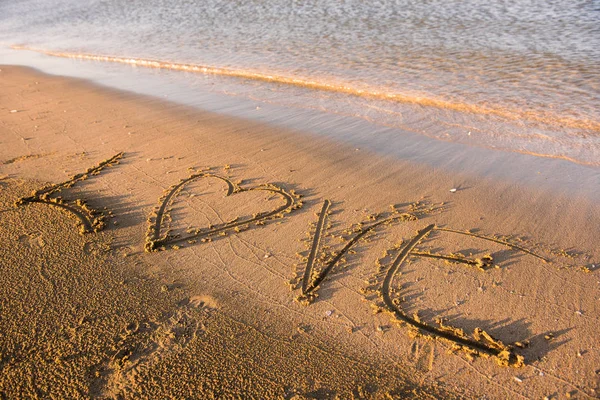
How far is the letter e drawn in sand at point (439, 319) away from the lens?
2.56 meters

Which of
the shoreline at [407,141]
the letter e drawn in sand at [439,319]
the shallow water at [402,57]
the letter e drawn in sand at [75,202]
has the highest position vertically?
the shallow water at [402,57]

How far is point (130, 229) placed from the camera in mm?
3916

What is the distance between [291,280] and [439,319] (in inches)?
44.3

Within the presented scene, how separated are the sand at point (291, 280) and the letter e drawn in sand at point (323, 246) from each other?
2 cm

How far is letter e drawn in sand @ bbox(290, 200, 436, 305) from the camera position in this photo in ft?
10.4

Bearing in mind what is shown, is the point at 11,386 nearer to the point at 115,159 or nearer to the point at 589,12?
the point at 115,159

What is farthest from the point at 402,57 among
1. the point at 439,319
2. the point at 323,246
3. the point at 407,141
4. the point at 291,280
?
the point at 439,319

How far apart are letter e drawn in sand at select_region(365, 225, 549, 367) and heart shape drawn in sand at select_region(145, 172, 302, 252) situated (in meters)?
1.22

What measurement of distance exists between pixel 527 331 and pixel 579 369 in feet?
1.12

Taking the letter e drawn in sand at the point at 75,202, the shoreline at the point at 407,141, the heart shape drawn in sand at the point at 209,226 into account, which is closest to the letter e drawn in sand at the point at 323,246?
the heart shape drawn in sand at the point at 209,226

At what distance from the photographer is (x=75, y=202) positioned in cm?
433

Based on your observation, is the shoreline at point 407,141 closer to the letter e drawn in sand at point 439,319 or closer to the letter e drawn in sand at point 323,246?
the letter e drawn in sand at point 323,246

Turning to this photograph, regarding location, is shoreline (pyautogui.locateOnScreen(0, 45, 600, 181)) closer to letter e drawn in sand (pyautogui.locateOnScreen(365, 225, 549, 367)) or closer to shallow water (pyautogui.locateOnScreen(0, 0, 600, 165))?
shallow water (pyautogui.locateOnScreen(0, 0, 600, 165))

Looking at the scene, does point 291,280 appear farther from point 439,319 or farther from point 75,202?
point 75,202
